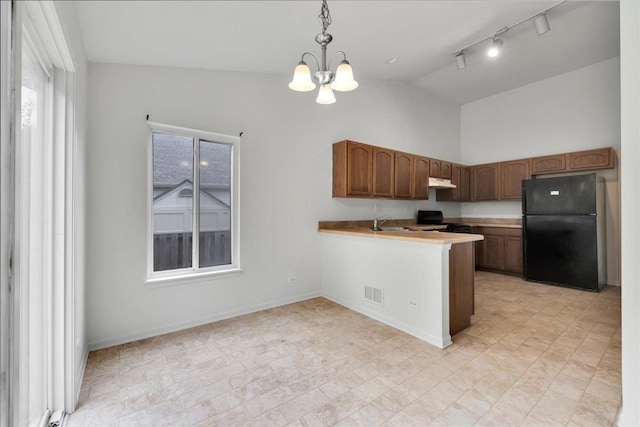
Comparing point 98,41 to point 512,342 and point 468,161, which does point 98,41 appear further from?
point 468,161

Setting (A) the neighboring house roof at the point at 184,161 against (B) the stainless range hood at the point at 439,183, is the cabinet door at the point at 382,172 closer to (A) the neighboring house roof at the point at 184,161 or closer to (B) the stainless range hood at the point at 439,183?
(B) the stainless range hood at the point at 439,183

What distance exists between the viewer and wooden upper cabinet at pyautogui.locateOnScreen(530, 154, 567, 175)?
472 centimetres

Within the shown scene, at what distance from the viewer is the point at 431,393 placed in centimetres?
189

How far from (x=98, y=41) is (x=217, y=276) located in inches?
90.0

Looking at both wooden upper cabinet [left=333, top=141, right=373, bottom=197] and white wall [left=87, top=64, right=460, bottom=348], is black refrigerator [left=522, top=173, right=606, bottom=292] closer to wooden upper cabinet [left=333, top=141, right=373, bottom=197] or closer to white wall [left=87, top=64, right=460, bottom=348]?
white wall [left=87, top=64, right=460, bottom=348]

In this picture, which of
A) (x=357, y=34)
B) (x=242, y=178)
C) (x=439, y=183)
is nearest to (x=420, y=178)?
(x=439, y=183)

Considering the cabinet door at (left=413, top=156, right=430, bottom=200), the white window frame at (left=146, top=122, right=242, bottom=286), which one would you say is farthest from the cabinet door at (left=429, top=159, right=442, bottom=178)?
the white window frame at (left=146, top=122, right=242, bottom=286)

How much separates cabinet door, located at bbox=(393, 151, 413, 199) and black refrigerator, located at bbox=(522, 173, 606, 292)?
75.6 inches

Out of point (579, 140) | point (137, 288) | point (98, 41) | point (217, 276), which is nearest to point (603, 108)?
point (579, 140)

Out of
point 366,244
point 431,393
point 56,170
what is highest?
point 56,170

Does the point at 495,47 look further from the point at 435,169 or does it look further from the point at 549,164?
the point at 549,164

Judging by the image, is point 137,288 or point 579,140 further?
point 579,140

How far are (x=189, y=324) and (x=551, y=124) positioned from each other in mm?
6496

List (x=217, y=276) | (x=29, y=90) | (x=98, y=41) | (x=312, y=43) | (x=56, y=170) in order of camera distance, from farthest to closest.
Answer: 1. (x=217, y=276)
2. (x=312, y=43)
3. (x=98, y=41)
4. (x=56, y=170)
5. (x=29, y=90)
